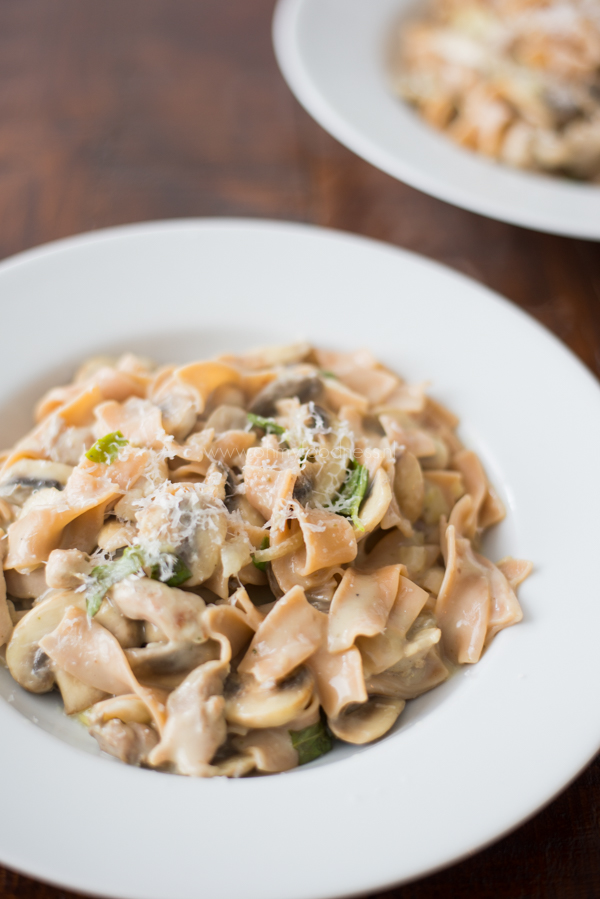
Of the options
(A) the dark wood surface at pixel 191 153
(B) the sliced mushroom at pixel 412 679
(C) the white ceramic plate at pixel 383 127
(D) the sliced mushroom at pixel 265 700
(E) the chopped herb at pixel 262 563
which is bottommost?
(B) the sliced mushroom at pixel 412 679

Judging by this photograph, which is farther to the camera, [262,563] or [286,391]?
[286,391]

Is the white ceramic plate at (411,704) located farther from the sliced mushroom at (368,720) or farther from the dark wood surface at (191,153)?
the dark wood surface at (191,153)

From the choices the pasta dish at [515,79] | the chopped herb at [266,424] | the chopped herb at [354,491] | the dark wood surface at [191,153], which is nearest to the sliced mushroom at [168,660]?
the chopped herb at [354,491]

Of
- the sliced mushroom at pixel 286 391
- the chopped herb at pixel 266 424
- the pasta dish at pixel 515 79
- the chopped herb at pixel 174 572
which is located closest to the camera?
the chopped herb at pixel 174 572

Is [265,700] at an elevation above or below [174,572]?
below

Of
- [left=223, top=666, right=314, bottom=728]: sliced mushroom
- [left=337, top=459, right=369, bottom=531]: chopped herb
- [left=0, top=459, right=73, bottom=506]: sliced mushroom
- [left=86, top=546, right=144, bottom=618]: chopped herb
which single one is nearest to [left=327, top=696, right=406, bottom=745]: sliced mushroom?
[left=223, top=666, right=314, bottom=728]: sliced mushroom

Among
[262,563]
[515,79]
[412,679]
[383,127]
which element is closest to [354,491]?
[262,563]

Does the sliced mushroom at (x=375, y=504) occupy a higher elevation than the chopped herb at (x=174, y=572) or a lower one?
higher

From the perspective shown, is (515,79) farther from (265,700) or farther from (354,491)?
(265,700)

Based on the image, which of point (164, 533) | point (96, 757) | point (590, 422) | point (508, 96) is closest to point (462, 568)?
point (590, 422)
